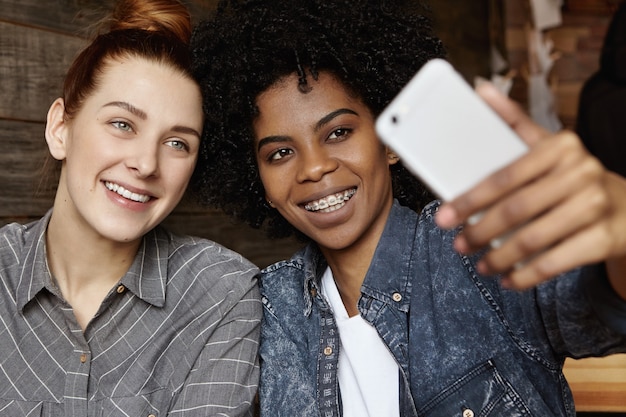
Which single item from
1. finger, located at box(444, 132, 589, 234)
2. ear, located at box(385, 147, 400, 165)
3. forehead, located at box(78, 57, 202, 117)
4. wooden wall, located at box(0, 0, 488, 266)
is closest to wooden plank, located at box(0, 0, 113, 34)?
wooden wall, located at box(0, 0, 488, 266)

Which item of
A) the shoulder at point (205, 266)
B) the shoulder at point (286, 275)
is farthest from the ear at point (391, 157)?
the shoulder at point (205, 266)

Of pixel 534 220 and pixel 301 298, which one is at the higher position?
pixel 534 220

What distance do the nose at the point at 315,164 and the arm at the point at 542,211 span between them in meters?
0.78

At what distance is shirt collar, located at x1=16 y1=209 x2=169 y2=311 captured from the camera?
1436 mm

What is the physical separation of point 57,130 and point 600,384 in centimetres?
126

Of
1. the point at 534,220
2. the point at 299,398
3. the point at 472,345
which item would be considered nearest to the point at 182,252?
the point at 299,398

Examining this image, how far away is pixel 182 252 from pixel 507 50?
9.82 feet

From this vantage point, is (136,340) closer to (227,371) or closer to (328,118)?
(227,371)

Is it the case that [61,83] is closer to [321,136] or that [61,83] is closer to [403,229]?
[321,136]

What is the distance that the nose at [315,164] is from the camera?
143cm

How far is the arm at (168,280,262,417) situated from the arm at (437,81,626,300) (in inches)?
33.3

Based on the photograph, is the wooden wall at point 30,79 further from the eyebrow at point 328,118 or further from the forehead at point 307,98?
the eyebrow at point 328,118

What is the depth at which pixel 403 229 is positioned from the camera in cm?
149

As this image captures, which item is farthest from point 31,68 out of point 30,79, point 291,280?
point 291,280
